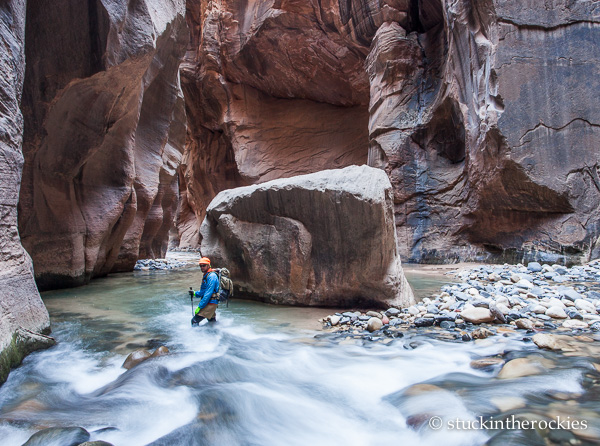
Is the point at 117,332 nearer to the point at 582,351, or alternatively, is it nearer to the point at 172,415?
the point at 172,415

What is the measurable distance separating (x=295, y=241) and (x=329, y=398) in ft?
8.03

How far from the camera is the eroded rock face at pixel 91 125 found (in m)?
4.78

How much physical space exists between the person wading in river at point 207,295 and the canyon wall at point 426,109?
7.17 meters

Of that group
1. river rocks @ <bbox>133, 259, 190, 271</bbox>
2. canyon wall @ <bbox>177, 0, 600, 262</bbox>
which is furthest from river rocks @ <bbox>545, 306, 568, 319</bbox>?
river rocks @ <bbox>133, 259, 190, 271</bbox>

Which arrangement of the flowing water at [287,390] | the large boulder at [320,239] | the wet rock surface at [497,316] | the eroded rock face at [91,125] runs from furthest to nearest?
the eroded rock face at [91,125] < the large boulder at [320,239] < the wet rock surface at [497,316] < the flowing water at [287,390]

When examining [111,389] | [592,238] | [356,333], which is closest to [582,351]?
[356,333]

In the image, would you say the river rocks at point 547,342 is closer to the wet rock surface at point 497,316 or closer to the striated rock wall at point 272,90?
the wet rock surface at point 497,316

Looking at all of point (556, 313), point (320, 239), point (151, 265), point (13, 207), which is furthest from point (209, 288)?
point (151, 265)

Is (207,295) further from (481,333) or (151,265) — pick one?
(151,265)

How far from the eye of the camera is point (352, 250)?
14.3 ft

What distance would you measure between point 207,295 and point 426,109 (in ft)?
35.0

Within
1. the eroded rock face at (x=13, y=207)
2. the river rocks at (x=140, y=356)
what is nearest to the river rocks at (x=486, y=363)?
the river rocks at (x=140, y=356)

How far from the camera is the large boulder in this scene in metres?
4.22

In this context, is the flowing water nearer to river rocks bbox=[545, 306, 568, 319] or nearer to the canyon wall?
river rocks bbox=[545, 306, 568, 319]
